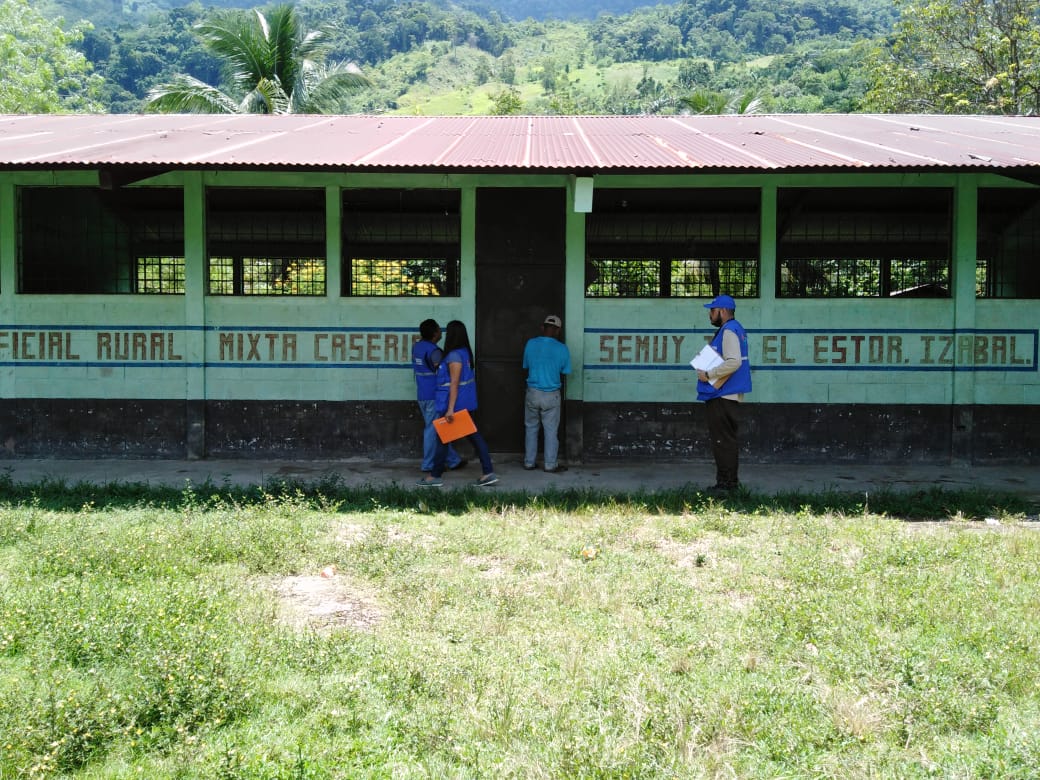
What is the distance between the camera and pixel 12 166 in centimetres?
888

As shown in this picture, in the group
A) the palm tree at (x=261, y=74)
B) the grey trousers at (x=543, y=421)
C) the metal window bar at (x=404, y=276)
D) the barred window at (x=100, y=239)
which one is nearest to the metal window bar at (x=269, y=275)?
the metal window bar at (x=404, y=276)

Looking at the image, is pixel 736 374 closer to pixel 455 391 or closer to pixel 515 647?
pixel 455 391

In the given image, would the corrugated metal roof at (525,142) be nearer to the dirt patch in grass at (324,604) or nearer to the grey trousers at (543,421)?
the grey trousers at (543,421)

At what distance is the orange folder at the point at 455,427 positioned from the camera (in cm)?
888

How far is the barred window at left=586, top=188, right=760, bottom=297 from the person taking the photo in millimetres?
10727

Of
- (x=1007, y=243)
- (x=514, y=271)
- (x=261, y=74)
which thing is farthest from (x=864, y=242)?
(x=261, y=74)

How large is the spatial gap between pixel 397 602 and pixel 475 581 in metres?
0.60

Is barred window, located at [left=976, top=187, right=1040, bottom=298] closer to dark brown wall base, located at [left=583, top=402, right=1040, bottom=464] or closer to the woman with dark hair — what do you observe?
dark brown wall base, located at [left=583, top=402, right=1040, bottom=464]

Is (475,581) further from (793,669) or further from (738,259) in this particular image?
(738,259)

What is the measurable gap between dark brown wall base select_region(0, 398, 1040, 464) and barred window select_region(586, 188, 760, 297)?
5.04ft

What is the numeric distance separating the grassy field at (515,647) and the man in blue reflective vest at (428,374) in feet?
6.66

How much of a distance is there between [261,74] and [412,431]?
22021 millimetres

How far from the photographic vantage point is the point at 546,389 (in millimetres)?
9766

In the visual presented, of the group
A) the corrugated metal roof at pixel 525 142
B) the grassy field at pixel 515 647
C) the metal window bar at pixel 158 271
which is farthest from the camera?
the metal window bar at pixel 158 271
